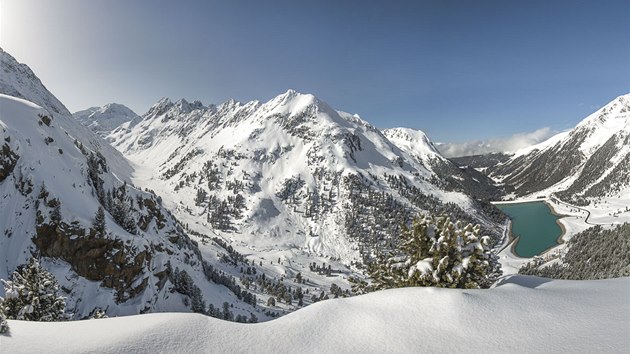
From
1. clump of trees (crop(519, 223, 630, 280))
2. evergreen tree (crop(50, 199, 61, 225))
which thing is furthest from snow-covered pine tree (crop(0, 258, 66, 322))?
clump of trees (crop(519, 223, 630, 280))

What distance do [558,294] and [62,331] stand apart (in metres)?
17.4

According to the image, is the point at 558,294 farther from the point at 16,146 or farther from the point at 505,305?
the point at 16,146

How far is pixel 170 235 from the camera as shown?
371 feet

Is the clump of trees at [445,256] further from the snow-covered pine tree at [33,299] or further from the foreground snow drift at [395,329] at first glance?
the snow-covered pine tree at [33,299]

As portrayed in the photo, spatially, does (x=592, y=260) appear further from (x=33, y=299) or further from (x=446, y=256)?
(x=33, y=299)

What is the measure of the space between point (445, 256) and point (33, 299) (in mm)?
24399

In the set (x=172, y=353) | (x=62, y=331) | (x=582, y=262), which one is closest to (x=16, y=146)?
(x=62, y=331)

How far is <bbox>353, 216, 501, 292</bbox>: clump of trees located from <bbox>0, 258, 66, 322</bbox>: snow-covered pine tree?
21.7 metres

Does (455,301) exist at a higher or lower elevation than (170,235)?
higher

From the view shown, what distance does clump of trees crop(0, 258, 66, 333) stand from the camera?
18031 mm

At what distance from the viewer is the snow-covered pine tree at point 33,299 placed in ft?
59.2

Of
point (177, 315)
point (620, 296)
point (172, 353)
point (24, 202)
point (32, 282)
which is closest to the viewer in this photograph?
point (172, 353)

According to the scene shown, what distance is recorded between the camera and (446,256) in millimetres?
14266

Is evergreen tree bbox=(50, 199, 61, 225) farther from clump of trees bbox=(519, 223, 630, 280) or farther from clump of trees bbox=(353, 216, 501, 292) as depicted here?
clump of trees bbox=(519, 223, 630, 280)
